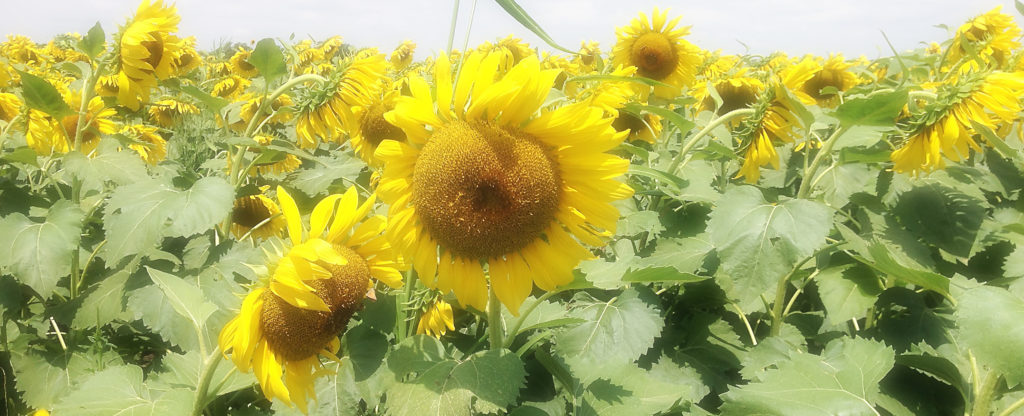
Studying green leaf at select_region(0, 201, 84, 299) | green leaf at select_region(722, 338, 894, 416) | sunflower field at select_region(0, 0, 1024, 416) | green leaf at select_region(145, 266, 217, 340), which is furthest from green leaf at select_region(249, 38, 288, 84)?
green leaf at select_region(722, 338, 894, 416)

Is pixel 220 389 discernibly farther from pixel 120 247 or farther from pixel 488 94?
pixel 488 94

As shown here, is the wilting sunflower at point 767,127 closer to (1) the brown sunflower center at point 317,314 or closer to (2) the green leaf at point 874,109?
(2) the green leaf at point 874,109

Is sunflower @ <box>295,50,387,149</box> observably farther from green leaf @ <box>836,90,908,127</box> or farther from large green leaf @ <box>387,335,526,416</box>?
green leaf @ <box>836,90,908,127</box>

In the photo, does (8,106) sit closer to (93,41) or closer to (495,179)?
(93,41)

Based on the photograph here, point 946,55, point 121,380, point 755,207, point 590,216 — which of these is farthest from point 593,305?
point 946,55

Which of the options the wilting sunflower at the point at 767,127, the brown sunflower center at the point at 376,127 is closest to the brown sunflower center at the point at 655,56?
the wilting sunflower at the point at 767,127

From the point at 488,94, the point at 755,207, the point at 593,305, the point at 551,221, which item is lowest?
the point at 593,305
